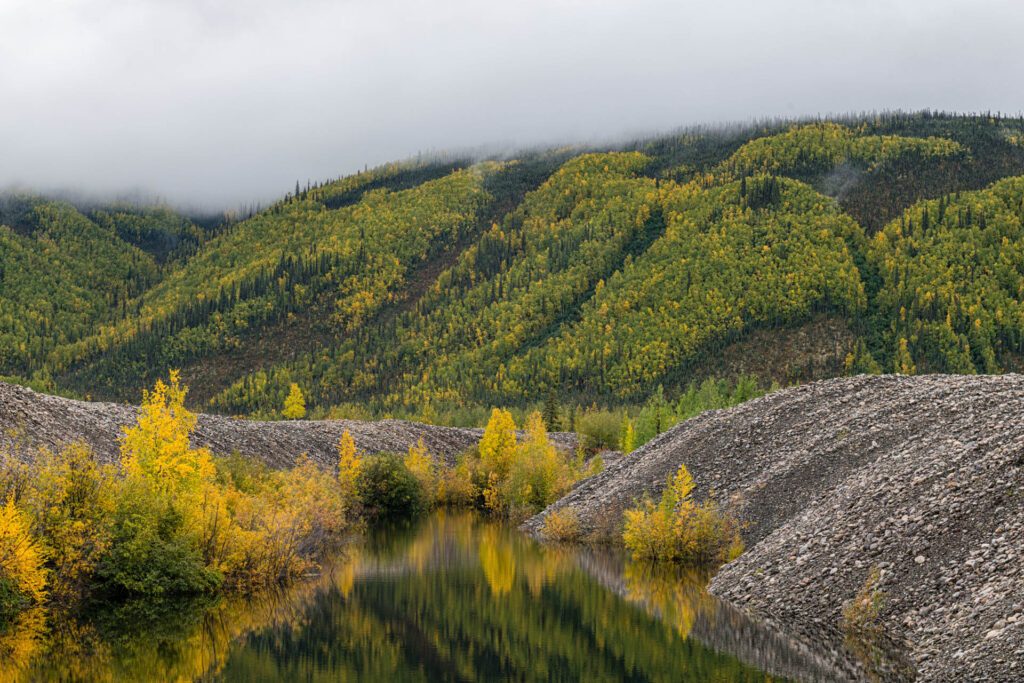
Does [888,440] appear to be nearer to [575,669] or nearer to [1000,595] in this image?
[1000,595]

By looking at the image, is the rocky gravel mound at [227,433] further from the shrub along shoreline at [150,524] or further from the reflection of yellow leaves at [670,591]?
the reflection of yellow leaves at [670,591]

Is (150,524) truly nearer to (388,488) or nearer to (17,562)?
(17,562)

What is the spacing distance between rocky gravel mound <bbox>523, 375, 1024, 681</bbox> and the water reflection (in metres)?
3.99

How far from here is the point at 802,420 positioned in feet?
202

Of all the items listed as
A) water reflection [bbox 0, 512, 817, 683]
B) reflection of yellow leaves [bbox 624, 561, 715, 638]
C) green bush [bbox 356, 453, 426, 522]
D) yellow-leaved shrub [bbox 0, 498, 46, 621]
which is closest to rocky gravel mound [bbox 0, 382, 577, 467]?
green bush [bbox 356, 453, 426, 522]

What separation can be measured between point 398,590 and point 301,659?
50.1 feet

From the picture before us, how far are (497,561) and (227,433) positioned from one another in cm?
3956

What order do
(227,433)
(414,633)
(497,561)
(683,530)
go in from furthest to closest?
(227,433)
(497,561)
(683,530)
(414,633)

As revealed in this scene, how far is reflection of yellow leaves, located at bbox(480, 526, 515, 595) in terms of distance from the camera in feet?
172

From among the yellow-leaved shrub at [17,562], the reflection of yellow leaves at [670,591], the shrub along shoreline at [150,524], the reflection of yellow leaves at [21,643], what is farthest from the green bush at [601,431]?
the yellow-leaved shrub at [17,562]

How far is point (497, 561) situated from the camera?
199 ft

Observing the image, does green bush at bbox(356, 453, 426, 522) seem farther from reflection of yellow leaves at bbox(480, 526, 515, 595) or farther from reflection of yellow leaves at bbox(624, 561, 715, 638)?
reflection of yellow leaves at bbox(624, 561, 715, 638)

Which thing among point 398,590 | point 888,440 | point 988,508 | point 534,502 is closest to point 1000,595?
point 988,508

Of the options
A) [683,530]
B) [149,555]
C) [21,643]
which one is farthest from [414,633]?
[683,530]
